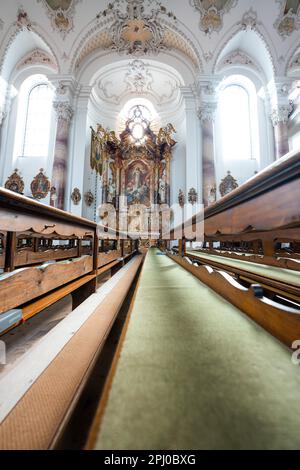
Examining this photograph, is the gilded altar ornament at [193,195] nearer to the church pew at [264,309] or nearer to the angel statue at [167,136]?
the angel statue at [167,136]

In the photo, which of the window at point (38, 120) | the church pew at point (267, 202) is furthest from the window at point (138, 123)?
the church pew at point (267, 202)

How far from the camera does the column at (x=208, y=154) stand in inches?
263

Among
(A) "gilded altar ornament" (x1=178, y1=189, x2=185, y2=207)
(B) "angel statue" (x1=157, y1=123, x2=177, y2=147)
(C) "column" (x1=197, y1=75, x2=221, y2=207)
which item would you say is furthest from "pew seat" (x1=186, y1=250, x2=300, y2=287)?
(B) "angel statue" (x1=157, y1=123, x2=177, y2=147)

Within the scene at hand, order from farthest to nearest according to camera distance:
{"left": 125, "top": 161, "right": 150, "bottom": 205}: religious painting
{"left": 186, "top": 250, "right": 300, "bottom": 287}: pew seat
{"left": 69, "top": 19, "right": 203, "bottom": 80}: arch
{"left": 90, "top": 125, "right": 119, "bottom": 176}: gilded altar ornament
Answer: {"left": 125, "top": 161, "right": 150, "bottom": 205}: religious painting, {"left": 90, "top": 125, "right": 119, "bottom": 176}: gilded altar ornament, {"left": 69, "top": 19, "right": 203, "bottom": 80}: arch, {"left": 186, "top": 250, "right": 300, "bottom": 287}: pew seat

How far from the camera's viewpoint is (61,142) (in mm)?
6898

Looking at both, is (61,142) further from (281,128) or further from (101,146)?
(281,128)

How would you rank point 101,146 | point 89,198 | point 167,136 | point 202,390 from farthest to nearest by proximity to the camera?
point 101,146 < point 167,136 < point 89,198 < point 202,390

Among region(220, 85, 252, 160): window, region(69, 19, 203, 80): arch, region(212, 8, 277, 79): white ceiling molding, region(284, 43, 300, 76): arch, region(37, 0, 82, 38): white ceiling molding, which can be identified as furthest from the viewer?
region(220, 85, 252, 160): window

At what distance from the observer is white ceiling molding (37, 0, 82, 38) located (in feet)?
22.3

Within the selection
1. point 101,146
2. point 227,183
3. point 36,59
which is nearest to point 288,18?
A: point 227,183

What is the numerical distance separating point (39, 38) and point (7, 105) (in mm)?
2590

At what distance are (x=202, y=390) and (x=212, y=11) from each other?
401 inches

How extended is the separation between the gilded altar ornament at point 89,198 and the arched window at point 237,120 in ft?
17.7

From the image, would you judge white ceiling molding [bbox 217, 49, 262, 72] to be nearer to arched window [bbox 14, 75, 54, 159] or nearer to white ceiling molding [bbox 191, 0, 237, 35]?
white ceiling molding [bbox 191, 0, 237, 35]
